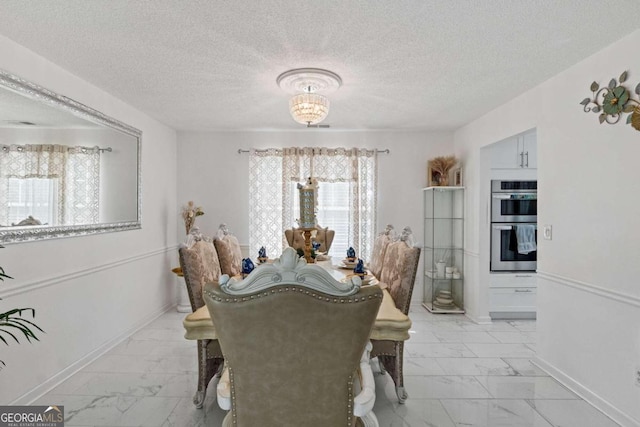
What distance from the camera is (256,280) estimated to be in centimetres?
124

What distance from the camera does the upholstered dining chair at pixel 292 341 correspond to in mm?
1237

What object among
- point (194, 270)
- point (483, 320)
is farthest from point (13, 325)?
point (483, 320)

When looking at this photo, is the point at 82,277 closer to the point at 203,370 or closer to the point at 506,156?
the point at 203,370

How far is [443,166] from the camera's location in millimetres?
4828

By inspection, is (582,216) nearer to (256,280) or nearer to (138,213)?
(256,280)

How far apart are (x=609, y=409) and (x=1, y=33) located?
15.2ft

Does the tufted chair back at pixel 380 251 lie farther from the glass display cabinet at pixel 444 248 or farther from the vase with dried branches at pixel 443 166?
the vase with dried branches at pixel 443 166

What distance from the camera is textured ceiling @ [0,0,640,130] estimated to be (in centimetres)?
200

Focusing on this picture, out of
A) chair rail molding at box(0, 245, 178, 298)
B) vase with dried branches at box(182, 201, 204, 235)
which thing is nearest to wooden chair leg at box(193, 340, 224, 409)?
chair rail molding at box(0, 245, 178, 298)

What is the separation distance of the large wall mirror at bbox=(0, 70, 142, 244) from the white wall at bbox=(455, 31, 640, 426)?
394 cm

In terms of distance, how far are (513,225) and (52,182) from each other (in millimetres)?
4622

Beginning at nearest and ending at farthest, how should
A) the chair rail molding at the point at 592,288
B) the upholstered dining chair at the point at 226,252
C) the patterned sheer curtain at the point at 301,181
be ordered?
the chair rail molding at the point at 592,288
the upholstered dining chair at the point at 226,252
the patterned sheer curtain at the point at 301,181

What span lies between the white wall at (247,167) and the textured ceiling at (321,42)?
4.84 ft

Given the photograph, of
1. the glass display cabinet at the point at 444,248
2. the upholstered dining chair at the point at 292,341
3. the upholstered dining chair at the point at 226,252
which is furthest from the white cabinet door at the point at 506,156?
the upholstered dining chair at the point at 292,341
